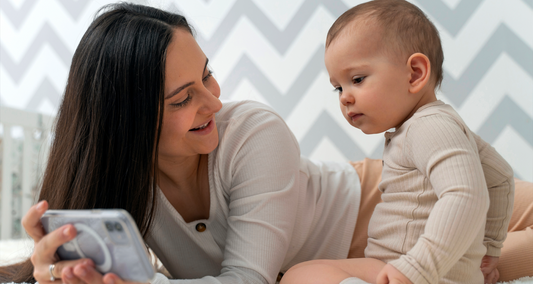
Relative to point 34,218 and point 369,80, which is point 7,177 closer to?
point 34,218

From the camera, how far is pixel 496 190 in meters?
0.85

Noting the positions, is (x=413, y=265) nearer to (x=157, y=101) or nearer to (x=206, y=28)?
(x=157, y=101)

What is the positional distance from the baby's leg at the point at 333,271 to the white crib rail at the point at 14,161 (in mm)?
1468

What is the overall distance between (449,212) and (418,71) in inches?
11.7

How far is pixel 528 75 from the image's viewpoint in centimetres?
175

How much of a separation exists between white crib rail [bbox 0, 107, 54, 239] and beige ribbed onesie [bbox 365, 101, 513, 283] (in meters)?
1.58

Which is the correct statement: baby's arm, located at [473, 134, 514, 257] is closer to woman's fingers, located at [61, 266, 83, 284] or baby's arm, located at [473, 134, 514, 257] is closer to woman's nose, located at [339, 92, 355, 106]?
woman's nose, located at [339, 92, 355, 106]

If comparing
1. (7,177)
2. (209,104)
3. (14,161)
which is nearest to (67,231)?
(209,104)

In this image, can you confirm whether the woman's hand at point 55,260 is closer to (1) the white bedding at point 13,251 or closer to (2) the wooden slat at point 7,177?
(1) the white bedding at point 13,251

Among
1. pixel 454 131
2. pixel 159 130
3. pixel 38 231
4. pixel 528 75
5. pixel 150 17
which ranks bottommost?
pixel 38 231

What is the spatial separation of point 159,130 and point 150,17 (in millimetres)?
265

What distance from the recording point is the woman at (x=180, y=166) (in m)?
0.84

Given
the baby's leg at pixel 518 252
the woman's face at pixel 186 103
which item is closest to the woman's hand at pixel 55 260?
the woman's face at pixel 186 103

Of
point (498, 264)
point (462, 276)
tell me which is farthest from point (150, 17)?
point (498, 264)
